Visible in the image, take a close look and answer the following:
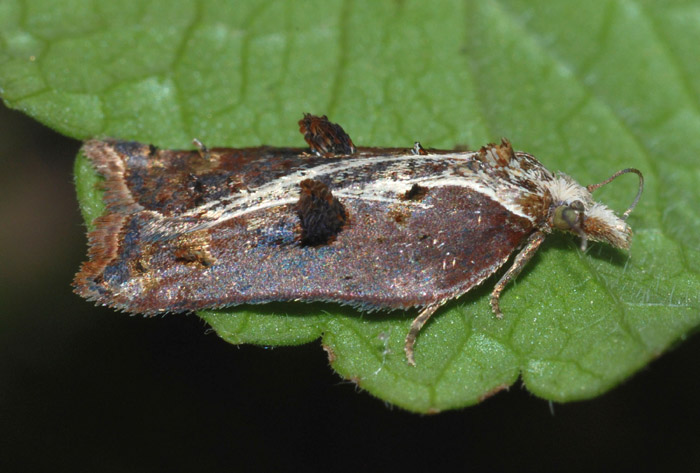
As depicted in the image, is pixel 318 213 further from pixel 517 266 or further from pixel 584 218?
pixel 584 218

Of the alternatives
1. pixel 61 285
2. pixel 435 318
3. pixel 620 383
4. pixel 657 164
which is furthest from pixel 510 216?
pixel 61 285

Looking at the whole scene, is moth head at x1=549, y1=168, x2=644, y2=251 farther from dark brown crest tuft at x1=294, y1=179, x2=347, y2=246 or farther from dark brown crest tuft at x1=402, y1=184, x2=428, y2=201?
dark brown crest tuft at x1=294, y1=179, x2=347, y2=246

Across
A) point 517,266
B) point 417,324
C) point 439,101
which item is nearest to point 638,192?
point 517,266

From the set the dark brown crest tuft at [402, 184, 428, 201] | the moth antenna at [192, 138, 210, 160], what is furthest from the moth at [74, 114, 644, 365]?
the moth antenna at [192, 138, 210, 160]

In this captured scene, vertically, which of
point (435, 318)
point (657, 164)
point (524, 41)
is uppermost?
point (524, 41)

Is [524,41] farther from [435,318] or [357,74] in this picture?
[435,318]
